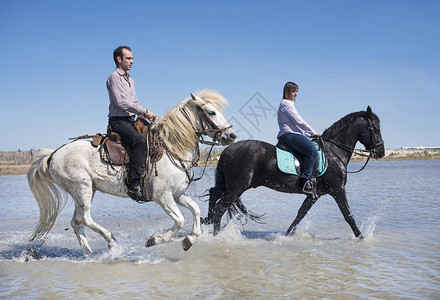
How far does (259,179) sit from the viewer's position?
7.14m

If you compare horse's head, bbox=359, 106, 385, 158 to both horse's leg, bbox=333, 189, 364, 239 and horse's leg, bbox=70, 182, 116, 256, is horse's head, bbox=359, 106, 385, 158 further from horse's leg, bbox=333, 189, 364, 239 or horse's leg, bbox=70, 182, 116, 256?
horse's leg, bbox=70, 182, 116, 256

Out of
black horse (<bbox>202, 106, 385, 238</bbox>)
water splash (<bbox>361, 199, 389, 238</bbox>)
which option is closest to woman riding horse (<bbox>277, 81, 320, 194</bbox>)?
black horse (<bbox>202, 106, 385, 238</bbox>)

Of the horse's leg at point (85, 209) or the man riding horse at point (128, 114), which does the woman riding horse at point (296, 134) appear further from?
the horse's leg at point (85, 209)

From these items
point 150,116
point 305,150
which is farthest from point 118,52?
point 305,150

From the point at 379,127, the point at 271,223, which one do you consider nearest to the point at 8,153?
the point at 271,223

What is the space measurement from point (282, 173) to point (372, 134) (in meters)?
2.02

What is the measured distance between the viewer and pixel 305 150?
6.95 meters

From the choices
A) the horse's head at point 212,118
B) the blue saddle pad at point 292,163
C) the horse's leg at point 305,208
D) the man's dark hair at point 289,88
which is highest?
the man's dark hair at point 289,88

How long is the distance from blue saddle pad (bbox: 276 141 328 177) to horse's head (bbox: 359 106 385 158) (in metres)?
1.03

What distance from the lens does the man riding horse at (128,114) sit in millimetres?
5461

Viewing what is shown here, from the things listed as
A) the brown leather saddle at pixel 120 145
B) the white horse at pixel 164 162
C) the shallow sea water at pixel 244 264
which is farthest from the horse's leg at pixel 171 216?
the brown leather saddle at pixel 120 145

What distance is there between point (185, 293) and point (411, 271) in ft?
9.77

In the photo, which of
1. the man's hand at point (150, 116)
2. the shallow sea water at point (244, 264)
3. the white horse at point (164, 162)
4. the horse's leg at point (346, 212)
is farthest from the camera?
the horse's leg at point (346, 212)

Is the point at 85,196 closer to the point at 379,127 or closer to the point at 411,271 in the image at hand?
the point at 411,271
